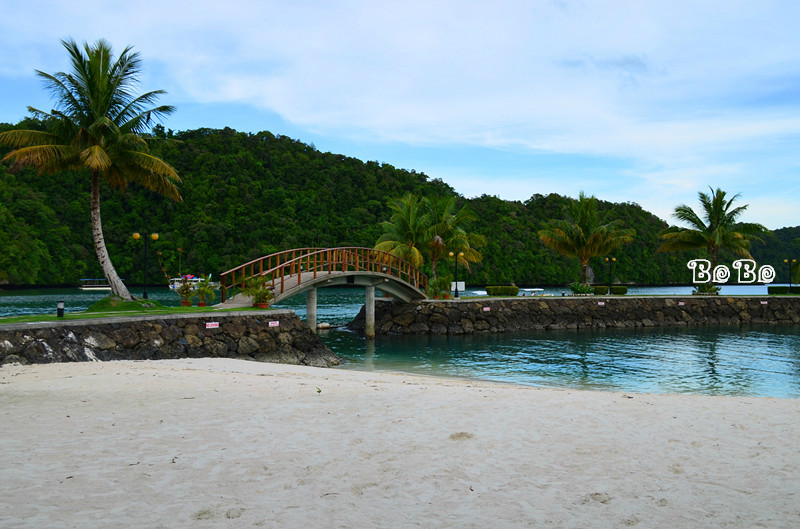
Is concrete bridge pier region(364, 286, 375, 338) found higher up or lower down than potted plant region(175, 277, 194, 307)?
lower down

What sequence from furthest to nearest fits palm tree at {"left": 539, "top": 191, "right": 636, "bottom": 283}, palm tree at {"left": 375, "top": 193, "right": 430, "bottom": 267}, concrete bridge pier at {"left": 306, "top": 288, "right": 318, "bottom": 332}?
palm tree at {"left": 539, "top": 191, "right": 636, "bottom": 283}, palm tree at {"left": 375, "top": 193, "right": 430, "bottom": 267}, concrete bridge pier at {"left": 306, "top": 288, "right": 318, "bottom": 332}

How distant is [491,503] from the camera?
5168mm

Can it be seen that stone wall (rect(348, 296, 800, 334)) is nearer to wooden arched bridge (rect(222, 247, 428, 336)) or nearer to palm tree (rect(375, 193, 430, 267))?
wooden arched bridge (rect(222, 247, 428, 336))

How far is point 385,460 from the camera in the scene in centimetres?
641

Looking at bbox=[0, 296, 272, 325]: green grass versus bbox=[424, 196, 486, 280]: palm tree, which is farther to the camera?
bbox=[424, 196, 486, 280]: palm tree

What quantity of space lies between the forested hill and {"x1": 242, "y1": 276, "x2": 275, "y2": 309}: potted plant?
53315 millimetres

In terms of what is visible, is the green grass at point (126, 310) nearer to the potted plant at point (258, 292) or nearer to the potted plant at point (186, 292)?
the potted plant at point (258, 292)

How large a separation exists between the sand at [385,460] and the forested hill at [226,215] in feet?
227

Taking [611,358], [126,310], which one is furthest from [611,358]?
[126,310]

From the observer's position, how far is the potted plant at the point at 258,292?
23.5m

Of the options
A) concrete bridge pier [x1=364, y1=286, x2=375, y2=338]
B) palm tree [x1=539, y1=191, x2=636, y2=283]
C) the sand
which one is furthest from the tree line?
the sand

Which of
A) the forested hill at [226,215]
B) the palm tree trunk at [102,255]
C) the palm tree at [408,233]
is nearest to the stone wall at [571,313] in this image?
the palm tree at [408,233]

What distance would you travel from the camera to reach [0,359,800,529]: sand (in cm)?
486

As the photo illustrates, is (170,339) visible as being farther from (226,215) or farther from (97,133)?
(226,215)
